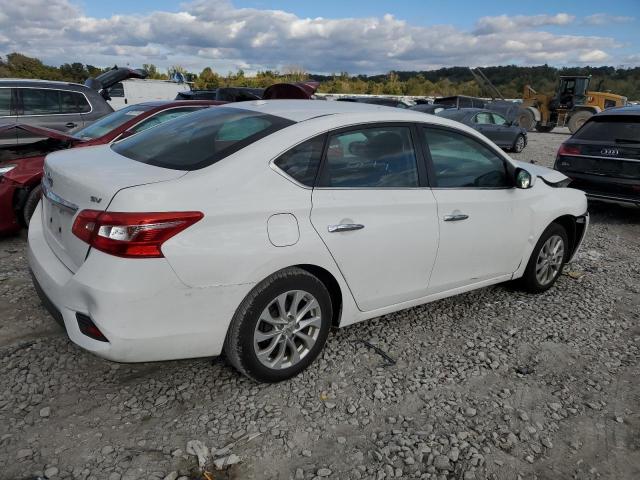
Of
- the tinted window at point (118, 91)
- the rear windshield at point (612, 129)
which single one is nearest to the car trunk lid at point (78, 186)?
the rear windshield at point (612, 129)

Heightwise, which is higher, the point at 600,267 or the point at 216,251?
the point at 216,251

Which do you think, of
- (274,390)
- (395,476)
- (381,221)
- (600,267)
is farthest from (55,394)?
(600,267)

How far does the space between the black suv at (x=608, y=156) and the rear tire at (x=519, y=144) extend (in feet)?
27.8

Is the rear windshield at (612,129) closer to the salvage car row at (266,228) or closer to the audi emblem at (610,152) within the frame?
the audi emblem at (610,152)

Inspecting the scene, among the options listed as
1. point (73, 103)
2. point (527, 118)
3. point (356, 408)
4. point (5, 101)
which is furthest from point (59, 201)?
point (527, 118)

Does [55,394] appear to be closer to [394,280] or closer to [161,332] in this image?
[161,332]

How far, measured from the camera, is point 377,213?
298 centimetres

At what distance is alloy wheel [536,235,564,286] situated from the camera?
4305 mm

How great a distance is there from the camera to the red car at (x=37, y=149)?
16.5 feet

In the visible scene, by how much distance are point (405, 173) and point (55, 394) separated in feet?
7.94

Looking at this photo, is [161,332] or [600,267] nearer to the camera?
[161,332]

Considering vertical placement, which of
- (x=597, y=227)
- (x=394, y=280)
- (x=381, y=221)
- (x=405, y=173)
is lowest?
(x=597, y=227)

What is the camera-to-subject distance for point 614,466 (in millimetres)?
2414

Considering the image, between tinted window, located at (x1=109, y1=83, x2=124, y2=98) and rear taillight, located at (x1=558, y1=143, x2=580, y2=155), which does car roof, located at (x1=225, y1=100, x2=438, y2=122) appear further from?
tinted window, located at (x1=109, y1=83, x2=124, y2=98)
